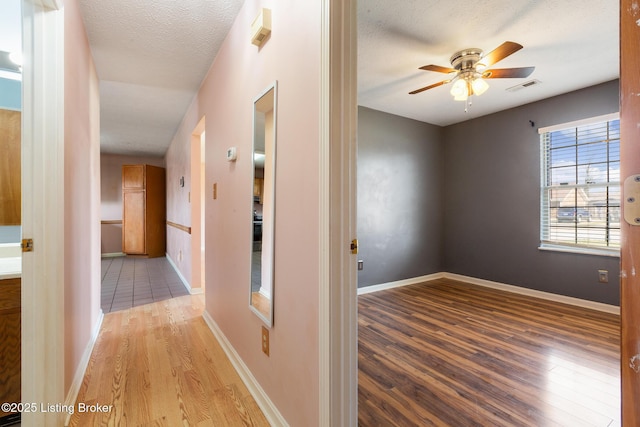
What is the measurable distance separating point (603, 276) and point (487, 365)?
7.30ft

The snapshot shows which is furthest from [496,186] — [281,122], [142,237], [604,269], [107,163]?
[107,163]

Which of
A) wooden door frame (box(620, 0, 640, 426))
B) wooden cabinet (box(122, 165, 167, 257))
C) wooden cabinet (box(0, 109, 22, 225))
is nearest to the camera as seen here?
wooden door frame (box(620, 0, 640, 426))

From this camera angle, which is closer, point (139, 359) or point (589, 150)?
point (139, 359)

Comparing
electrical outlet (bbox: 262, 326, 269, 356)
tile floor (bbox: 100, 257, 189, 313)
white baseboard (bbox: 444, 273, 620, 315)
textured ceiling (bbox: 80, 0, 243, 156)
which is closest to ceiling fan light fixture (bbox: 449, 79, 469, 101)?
textured ceiling (bbox: 80, 0, 243, 156)

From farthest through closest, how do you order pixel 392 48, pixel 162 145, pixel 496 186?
pixel 162 145 → pixel 496 186 → pixel 392 48

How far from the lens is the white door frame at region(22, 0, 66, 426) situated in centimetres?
128

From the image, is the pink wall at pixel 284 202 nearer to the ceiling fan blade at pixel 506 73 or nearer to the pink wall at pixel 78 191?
the pink wall at pixel 78 191

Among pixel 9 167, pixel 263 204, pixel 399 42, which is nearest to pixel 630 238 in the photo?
pixel 263 204

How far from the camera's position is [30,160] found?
1.30 m

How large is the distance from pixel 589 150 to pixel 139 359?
4.94m

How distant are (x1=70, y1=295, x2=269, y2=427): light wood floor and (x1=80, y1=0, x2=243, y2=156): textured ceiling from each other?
245 cm

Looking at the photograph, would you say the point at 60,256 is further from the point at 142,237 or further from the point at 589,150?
the point at 142,237

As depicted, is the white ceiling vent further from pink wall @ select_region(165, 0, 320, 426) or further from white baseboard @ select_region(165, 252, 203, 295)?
white baseboard @ select_region(165, 252, 203, 295)

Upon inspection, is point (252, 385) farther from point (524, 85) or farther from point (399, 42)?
point (524, 85)
